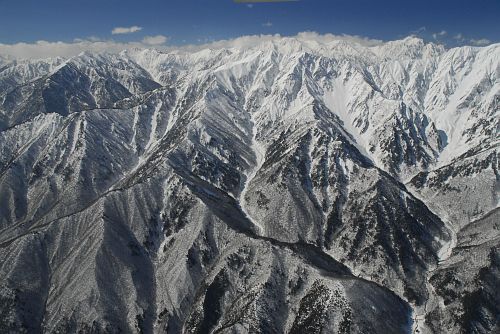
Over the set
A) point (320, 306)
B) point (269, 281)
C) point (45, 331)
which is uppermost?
point (269, 281)

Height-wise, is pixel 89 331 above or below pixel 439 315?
below

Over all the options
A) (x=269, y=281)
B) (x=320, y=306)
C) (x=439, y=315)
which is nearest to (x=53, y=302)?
(x=269, y=281)

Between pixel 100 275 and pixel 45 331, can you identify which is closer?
pixel 45 331

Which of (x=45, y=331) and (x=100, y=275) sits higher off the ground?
(x=100, y=275)

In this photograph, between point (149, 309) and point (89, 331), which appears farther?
point (149, 309)

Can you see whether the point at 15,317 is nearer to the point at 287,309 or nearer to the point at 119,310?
the point at 119,310

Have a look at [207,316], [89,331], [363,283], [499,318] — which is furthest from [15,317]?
[499,318]

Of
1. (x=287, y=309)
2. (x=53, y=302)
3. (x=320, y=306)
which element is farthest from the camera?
(x=53, y=302)

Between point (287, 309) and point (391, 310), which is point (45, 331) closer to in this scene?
point (287, 309)

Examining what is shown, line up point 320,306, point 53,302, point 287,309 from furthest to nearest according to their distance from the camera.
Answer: point 53,302 < point 287,309 < point 320,306
